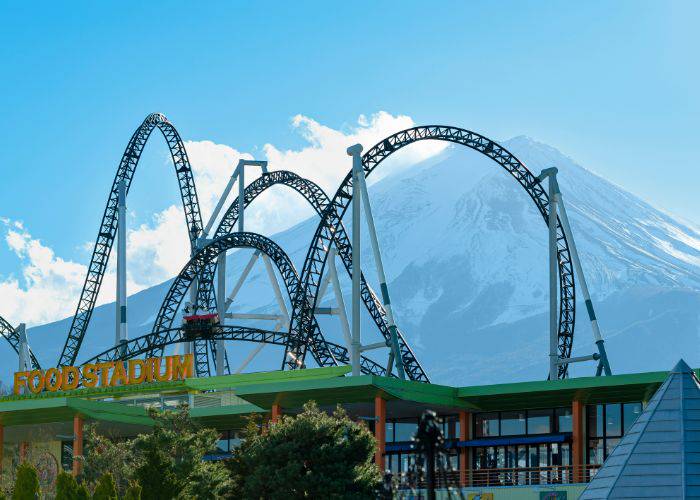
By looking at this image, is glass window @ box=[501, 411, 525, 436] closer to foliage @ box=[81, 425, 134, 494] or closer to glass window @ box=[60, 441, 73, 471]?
foliage @ box=[81, 425, 134, 494]

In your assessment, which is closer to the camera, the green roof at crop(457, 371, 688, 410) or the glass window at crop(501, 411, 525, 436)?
the green roof at crop(457, 371, 688, 410)

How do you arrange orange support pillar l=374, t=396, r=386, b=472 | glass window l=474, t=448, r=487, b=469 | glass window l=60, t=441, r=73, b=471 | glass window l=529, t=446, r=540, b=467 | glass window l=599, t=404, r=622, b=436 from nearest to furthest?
orange support pillar l=374, t=396, r=386, b=472, glass window l=599, t=404, r=622, b=436, glass window l=529, t=446, r=540, b=467, glass window l=474, t=448, r=487, b=469, glass window l=60, t=441, r=73, b=471

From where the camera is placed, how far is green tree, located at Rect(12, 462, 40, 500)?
4222 centimetres

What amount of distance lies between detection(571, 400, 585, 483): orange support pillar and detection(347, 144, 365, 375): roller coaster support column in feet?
38.2

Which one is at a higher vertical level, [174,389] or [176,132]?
[176,132]

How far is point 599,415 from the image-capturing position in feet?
168

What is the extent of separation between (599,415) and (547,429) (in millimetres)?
2535

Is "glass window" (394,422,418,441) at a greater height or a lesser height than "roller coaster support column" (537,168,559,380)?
lesser

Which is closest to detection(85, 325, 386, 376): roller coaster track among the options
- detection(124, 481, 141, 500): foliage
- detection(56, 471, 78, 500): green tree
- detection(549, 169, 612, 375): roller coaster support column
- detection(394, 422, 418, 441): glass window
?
detection(394, 422, 418, 441): glass window

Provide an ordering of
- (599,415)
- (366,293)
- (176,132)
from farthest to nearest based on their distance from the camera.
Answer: (176,132) → (366,293) → (599,415)

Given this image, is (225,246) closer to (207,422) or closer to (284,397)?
(207,422)

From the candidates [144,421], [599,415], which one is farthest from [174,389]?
[599,415]

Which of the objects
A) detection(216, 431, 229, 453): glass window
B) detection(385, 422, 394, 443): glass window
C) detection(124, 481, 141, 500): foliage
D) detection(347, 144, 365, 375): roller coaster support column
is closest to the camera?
detection(124, 481, 141, 500): foliage

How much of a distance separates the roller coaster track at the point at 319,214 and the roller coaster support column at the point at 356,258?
9033mm
